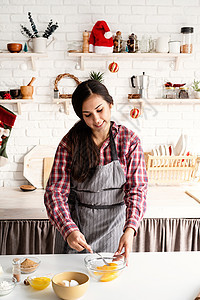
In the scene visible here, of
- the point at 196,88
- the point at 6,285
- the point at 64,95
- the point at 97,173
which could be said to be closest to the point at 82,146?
the point at 97,173

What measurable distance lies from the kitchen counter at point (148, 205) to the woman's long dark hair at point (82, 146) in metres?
0.92

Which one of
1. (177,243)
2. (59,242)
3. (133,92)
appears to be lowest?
(177,243)

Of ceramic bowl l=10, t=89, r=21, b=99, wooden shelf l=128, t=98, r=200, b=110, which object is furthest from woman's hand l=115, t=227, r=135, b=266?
ceramic bowl l=10, t=89, r=21, b=99

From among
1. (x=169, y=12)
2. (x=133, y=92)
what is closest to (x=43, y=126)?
(x=133, y=92)

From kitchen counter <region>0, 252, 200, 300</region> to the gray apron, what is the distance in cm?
30

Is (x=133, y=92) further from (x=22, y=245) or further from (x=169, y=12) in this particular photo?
(x=22, y=245)

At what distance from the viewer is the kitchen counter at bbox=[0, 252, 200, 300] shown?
129 centimetres

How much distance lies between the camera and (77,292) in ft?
4.07

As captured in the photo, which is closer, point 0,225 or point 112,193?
point 112,193

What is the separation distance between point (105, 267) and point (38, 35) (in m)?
2.33

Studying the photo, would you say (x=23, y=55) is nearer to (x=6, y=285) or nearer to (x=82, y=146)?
(x=82, y=146)

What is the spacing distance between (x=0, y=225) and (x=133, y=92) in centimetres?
162

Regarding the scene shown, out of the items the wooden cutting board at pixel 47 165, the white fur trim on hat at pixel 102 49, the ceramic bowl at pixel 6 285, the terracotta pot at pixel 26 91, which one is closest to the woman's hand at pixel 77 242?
the ceramic bowl at pixel 6 285

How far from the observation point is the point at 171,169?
10.6ft
